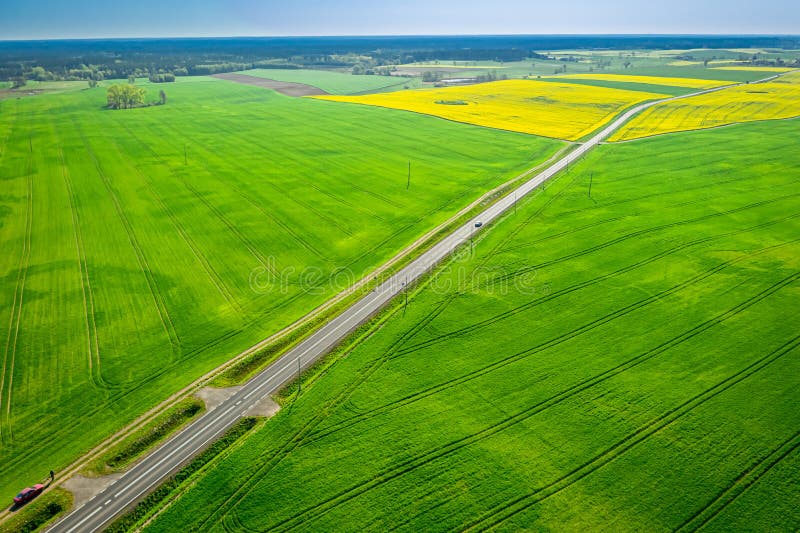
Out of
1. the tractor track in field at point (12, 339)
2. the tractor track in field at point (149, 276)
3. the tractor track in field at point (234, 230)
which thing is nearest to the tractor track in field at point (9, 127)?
the tractor track in field at point (149, 276)

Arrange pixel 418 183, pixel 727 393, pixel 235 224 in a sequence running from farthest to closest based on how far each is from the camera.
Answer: pixel 418 183, pixel 235 224, pixel 727 393

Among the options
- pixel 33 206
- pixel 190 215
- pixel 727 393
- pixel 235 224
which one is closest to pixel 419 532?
pixel 727 393

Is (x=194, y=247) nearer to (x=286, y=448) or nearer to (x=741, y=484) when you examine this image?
(x=286, y=448)

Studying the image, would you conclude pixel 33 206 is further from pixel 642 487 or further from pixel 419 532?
pixel 642 487

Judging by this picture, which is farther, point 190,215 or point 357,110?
point 357,110

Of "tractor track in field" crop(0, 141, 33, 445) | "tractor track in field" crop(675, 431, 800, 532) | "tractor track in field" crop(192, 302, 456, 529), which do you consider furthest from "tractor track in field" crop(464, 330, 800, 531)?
"tractor track in field" crop(0, 141, 33, 445)

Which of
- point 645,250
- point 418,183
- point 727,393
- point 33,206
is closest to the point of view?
point 727,393
